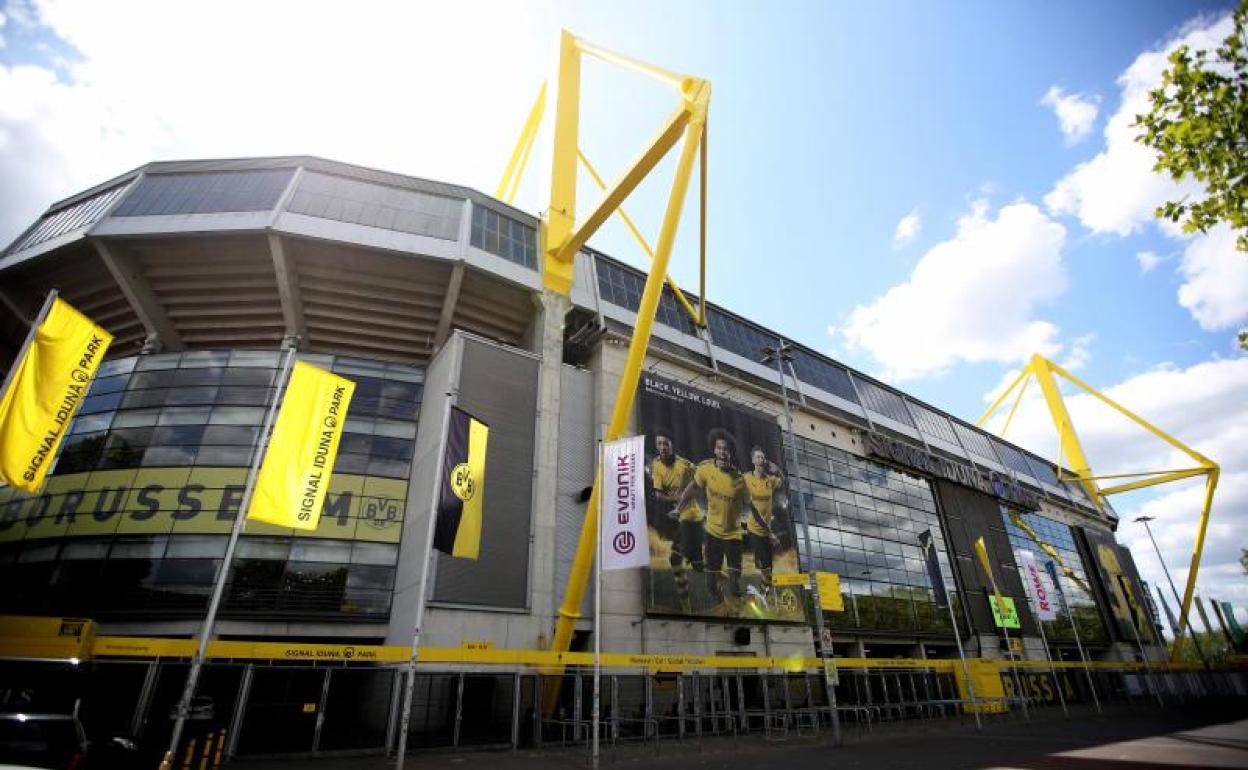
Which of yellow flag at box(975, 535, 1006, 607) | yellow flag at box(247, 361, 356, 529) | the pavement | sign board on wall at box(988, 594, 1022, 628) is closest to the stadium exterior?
the pavement

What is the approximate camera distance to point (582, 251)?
32.8 metres

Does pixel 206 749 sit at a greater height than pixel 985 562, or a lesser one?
Result: lesser

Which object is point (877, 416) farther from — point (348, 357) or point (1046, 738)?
point (348, 357)

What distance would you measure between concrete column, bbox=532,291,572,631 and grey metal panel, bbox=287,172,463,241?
6.24 meters

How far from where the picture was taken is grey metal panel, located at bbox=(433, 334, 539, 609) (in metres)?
20.9

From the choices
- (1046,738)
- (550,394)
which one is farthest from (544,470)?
(1046,738)

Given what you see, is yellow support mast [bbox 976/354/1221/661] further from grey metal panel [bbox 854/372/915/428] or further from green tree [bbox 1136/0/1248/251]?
green tree [bbox 1136/0/1248/251]

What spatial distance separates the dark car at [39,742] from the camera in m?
7.31

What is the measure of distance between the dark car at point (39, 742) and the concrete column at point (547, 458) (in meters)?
15.4

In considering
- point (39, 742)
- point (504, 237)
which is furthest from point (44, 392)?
point (504, 237)

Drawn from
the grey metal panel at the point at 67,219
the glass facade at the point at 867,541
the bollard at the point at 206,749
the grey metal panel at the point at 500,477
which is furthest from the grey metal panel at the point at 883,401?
the grey metal panel at the point at 67,219

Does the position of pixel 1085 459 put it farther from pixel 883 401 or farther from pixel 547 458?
pixel 547 458

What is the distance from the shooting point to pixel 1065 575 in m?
53.6

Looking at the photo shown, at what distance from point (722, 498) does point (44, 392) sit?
24659 mm
